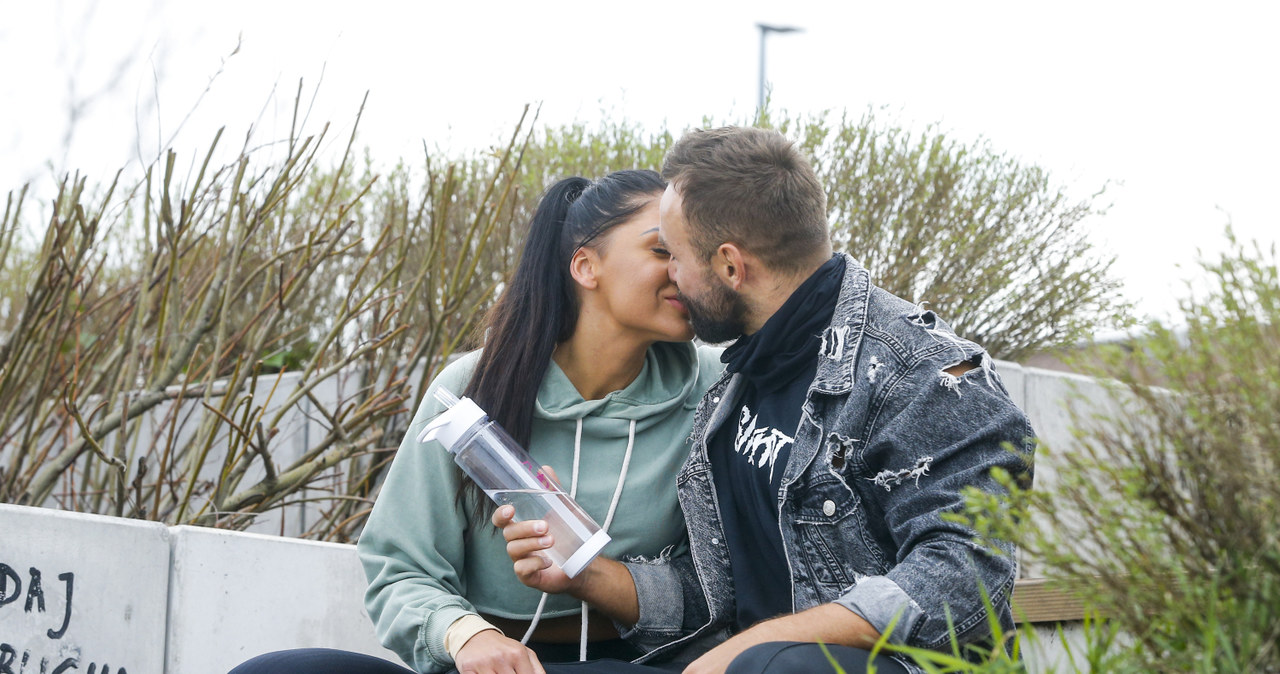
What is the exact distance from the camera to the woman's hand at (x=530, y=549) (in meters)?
2.04

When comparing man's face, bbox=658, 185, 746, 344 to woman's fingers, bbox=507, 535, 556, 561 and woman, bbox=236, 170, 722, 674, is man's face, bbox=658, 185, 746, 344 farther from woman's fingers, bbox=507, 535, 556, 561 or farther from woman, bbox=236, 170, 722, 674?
woman's fingers, bbox=507, 535, 556, 561

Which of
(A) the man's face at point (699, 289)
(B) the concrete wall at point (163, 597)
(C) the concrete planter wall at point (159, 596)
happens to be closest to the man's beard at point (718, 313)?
(A) the man's face at point (699, 289)

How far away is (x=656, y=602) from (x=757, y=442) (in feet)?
1.30

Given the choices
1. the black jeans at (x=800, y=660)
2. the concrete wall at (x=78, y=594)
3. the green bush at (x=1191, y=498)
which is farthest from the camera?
the concrete wall at (x=78, y=594)

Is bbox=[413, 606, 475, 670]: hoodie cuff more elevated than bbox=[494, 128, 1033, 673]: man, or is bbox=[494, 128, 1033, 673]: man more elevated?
bbox=[494, 128, 1033, 673]: man

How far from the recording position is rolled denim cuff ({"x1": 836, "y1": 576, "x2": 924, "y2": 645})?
1731 millimetres

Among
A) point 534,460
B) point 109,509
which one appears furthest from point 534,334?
point 109,509

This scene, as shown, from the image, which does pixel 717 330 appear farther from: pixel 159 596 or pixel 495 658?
pixel 159 596

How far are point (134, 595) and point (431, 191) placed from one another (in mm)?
1455

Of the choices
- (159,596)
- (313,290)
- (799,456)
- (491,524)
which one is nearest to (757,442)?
(799,456)

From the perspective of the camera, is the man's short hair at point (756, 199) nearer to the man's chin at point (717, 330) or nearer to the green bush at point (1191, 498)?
the man's chin at point (717, 330)

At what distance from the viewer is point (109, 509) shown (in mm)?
4199

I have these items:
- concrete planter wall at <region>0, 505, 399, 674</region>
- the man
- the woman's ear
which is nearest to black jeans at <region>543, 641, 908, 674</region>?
the man

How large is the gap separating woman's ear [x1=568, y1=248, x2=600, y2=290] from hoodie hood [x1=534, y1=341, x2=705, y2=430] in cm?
20
